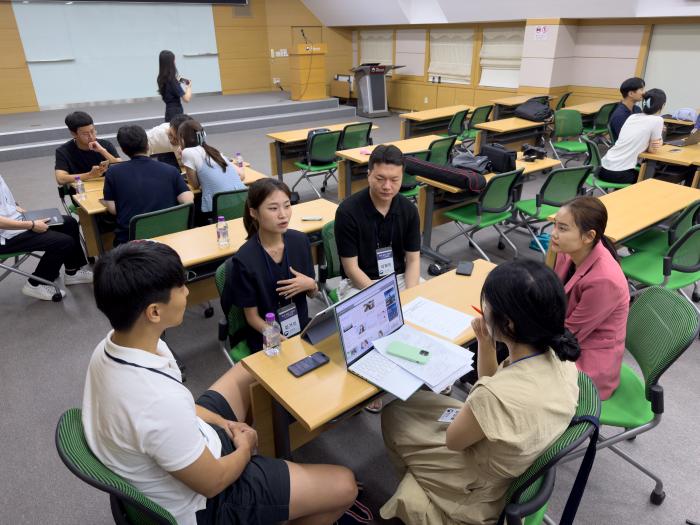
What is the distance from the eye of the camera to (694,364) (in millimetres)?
2963

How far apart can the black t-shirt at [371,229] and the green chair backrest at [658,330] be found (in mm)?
1145

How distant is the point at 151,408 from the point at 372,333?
0.92m

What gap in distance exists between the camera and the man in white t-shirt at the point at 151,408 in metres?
1.19

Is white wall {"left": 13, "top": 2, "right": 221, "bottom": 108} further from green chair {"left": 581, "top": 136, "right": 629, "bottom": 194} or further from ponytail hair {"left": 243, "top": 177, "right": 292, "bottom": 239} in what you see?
ponytail hair {"left": 243, "top": 177, "right": 292, "bottom": 239}

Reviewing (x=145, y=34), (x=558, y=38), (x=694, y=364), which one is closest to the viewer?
(x=694, y=364)

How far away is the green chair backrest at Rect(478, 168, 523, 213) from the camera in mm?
3811

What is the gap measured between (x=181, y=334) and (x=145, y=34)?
30.5ft

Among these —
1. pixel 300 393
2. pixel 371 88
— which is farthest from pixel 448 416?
pixel 371 88

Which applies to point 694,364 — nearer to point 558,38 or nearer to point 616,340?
point 616,340

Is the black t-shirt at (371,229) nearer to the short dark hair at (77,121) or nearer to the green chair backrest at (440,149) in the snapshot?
the green chair backrest at (440,149)

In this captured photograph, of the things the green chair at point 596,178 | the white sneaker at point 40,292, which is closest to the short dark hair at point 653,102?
the green chair at point 596,178

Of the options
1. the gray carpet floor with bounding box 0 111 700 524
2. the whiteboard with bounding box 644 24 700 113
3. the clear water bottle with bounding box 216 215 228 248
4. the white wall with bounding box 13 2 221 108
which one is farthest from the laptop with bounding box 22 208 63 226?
the whiteboard with bounding box 644 24 700 113

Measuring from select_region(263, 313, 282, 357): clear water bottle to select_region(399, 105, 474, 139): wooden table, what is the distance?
5506 mm

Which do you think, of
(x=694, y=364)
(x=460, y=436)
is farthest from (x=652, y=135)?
(x=460, y=436)
